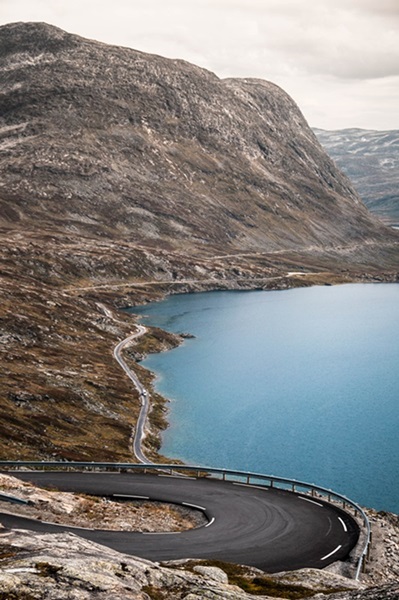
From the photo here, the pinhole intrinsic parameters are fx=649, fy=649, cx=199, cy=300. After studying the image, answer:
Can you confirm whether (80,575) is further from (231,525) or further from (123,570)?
(231,525)

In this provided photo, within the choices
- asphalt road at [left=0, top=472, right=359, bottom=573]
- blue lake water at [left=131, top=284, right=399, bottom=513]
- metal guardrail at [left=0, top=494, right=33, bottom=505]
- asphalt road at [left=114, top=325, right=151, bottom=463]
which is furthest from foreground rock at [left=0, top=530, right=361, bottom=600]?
asphalt road at [left=114, top=325, right=151, bottom=463]

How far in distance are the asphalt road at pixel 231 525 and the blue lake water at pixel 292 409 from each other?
81.6ft

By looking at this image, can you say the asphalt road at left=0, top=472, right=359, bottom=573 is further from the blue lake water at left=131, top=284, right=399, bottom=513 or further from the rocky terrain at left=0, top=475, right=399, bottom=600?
the blue lake water at left=131, top=284, right=399, bottom=513

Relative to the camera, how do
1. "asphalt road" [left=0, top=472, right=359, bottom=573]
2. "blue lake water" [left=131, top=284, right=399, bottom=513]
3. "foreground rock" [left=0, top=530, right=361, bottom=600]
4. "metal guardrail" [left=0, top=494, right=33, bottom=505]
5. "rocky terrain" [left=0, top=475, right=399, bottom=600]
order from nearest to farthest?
"foreground rock" [left=0, top=530, right=361, bottom=600]
"rocky terrain" [left=0, top=475, right=399, bottom=600]
"asphalt road" [left=0, top=472, right=359, bottom=573]
"metal guardrail" [left=0, top=494, right=33, bottom=505]
"blue lake water" [left=131, top=284, right=399, bottom=513]

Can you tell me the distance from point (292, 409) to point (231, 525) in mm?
75844

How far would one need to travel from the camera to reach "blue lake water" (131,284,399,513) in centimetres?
9456

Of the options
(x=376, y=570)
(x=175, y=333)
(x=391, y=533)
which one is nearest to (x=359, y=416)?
(x=391, y=533)

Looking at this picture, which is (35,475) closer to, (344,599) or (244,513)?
(244,513)

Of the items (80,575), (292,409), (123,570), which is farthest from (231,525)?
(292,409)

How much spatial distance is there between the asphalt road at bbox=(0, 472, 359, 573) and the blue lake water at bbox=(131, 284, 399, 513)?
81.6 ft

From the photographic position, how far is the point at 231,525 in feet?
174

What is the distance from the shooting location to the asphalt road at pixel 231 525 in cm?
4534

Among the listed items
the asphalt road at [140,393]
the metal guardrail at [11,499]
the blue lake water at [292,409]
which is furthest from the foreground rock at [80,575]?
the asphalt road at [140,393]

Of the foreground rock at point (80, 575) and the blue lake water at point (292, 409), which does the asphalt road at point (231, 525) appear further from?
the blue lake water at point (292, 409)
